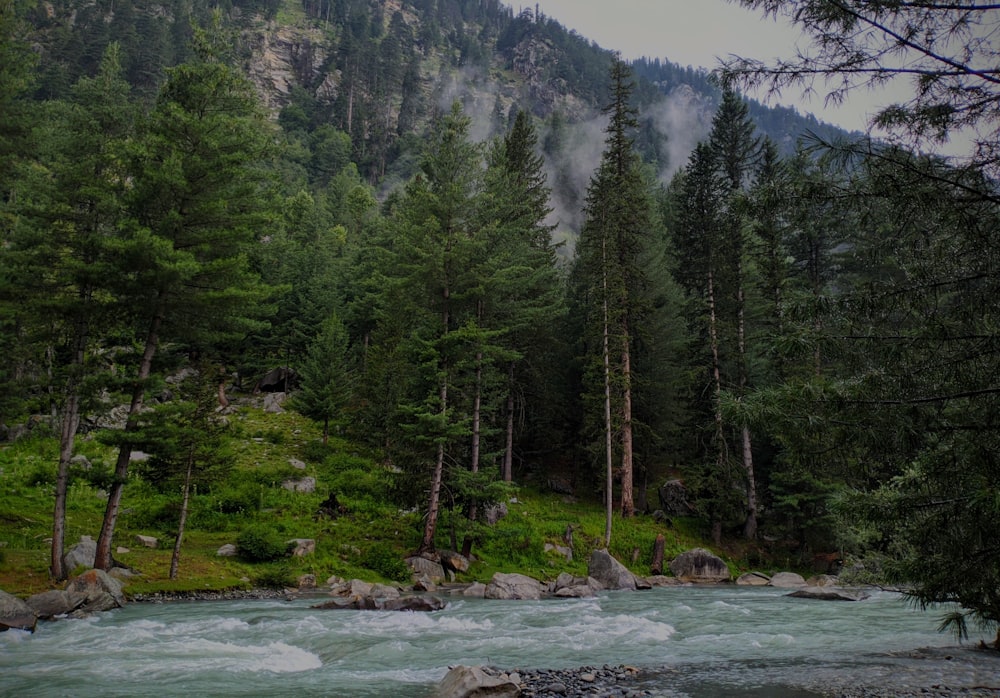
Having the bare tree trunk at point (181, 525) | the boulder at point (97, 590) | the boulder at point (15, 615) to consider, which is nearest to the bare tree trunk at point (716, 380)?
the bare tree trunk at point (181, 525)

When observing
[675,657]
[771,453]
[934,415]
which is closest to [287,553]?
[675,657]

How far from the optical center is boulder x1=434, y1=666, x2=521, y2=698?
752 centimetres

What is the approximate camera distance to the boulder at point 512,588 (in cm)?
1922

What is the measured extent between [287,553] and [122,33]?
10076 cm

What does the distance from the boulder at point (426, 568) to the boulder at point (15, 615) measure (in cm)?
1145

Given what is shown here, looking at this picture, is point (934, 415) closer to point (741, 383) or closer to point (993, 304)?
point (993, 304)

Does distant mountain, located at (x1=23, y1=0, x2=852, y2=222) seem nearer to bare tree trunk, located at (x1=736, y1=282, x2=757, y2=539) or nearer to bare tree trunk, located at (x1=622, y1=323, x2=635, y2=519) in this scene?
bare tree trunk, located at (x1=736, y1=282, x2=757, y2=539)

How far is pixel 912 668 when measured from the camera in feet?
32.4

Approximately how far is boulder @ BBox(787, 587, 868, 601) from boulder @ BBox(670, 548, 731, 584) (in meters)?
5.39

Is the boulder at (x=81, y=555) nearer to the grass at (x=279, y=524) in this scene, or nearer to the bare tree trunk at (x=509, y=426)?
the grass at (x=279, y=524)

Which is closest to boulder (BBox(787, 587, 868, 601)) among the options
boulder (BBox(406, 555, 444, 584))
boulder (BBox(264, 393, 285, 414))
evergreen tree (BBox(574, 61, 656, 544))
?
evergreen tree (BBox(574, 61, 656, 544))

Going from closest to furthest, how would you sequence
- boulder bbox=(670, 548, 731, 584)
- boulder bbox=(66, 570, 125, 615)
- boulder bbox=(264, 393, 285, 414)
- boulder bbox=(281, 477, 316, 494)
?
boulder bbox=(66, 570, 125, 615) < boulder bbox=(670, 548, 731, 584) < boulder bbox=(281, 477, 316, 494) < boulder bbox=(264, 393, 285, 414)

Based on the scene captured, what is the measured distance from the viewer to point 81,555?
16.5 m

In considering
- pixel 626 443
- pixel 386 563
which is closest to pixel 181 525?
pixel 386 563
